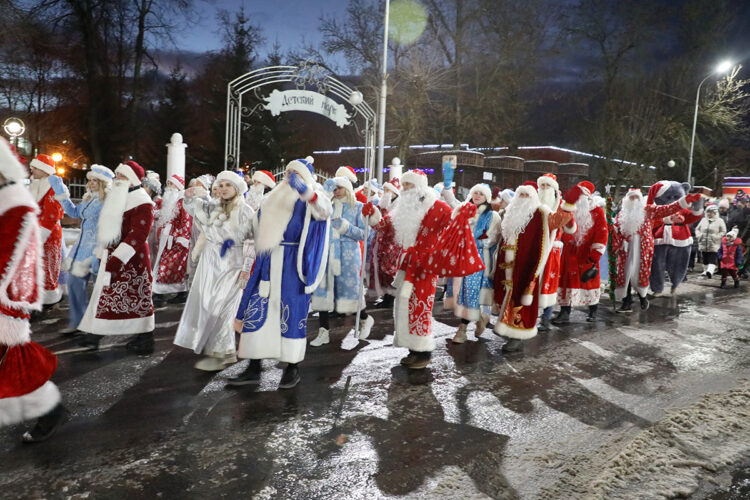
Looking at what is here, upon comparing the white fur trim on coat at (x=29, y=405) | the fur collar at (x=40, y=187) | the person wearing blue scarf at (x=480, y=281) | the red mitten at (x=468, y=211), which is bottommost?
the white fur trim on coat at (x=29, y=405)

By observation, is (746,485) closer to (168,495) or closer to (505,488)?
(505,488)

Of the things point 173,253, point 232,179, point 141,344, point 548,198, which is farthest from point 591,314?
point 173,253

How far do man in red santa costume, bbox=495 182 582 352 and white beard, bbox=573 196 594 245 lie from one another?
159cm

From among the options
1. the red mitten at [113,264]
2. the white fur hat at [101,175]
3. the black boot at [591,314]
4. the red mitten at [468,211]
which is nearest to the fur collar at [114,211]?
the red mitten at [113,264]

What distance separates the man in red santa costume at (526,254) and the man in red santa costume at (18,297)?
14.2 ft

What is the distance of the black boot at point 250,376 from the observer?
15.2 ft

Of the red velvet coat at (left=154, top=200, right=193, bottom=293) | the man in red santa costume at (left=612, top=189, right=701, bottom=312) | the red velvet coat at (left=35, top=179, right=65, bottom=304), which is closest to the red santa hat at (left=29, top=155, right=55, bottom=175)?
the red velvet coat at (left=35, top=179, right=65, bottom=304)

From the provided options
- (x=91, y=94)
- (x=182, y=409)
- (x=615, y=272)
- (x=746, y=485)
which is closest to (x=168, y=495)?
(x=182, y=409)

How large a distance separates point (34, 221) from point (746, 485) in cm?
435

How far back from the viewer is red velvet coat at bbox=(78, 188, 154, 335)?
17.0 feet

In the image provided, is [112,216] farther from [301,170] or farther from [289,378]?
[289,378]

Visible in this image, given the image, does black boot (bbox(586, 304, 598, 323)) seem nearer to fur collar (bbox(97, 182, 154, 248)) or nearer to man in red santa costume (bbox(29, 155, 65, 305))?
fur collar (bbox(97, 182, 154, 248))

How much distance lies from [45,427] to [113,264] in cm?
203

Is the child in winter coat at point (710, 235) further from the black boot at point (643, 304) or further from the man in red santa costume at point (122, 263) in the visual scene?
the man in red santa costume at point (122, 263)
